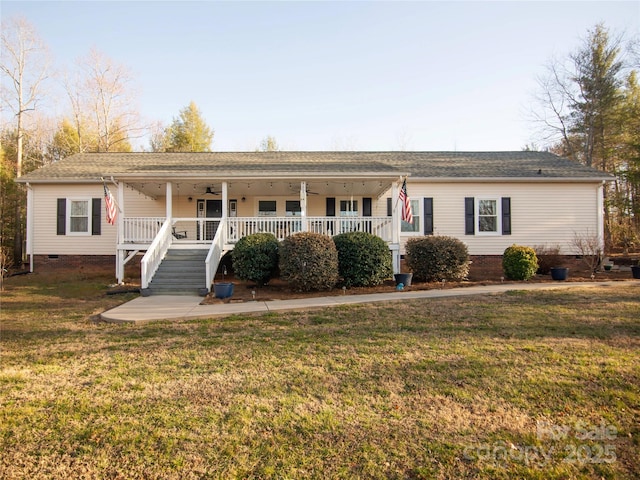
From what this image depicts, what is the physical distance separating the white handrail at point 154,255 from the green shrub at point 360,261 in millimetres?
5186

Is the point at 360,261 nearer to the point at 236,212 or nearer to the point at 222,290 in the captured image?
the point at 222,290

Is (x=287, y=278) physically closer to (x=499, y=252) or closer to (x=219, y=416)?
(x=219, y=416)

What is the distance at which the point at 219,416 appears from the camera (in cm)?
328

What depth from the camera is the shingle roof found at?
40.8ft

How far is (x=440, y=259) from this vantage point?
10672mm

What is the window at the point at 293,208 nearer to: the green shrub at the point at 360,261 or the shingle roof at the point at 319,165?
the shingle roof at the point at 319,165

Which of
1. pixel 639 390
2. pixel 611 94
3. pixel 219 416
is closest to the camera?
pixel 219 416

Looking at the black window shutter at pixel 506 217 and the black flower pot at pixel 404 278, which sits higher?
the black window shutter at pixel 506 217

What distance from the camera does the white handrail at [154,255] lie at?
9.95m

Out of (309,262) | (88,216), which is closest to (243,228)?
(309,262)

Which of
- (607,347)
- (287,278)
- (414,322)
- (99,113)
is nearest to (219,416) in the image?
(414,322)

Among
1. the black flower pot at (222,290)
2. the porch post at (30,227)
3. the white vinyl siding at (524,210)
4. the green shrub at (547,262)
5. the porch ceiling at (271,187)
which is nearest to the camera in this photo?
the black flower pot at (222,290)

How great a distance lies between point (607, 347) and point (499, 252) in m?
10.2

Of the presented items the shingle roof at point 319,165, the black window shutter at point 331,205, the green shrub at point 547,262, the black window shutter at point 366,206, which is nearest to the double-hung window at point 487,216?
the shingle roof at point 319,165
